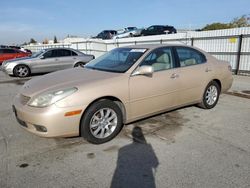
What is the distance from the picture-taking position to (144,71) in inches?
147

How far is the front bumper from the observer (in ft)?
10.2

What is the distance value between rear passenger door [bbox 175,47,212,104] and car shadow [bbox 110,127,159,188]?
1.49 metres

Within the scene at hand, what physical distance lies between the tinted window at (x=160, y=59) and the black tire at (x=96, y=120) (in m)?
0.97

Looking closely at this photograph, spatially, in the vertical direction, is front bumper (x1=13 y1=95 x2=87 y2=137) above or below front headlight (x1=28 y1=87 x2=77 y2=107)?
below

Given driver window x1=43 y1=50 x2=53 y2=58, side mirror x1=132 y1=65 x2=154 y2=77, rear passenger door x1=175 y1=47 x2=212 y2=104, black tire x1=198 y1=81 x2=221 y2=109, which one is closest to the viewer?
side mirror x1=132 y1=65 x2=154 y2=77

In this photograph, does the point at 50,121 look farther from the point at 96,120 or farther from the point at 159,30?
the point at 159,30

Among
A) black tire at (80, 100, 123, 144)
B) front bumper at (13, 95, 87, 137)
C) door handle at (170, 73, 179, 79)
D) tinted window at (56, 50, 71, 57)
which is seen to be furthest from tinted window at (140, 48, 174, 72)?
tinted window at (56, 50, 71, 57)

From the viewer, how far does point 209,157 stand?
3.12m

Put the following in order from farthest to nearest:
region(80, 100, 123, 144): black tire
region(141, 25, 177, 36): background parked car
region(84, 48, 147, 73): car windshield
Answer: region(141, 25, 177, 36): background parked car → region(84, 48, 147, 73): car windshield → region(80, 100, 123, 144): black tire

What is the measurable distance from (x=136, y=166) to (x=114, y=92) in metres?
1.17

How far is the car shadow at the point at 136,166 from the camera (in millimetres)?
2604

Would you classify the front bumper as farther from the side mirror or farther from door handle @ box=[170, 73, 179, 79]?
door handle @ box=[170, 73, 179, 79]

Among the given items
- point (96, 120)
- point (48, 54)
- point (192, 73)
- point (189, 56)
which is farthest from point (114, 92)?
point (48, 54)

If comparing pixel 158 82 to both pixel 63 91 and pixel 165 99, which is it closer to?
pixel 165 99
